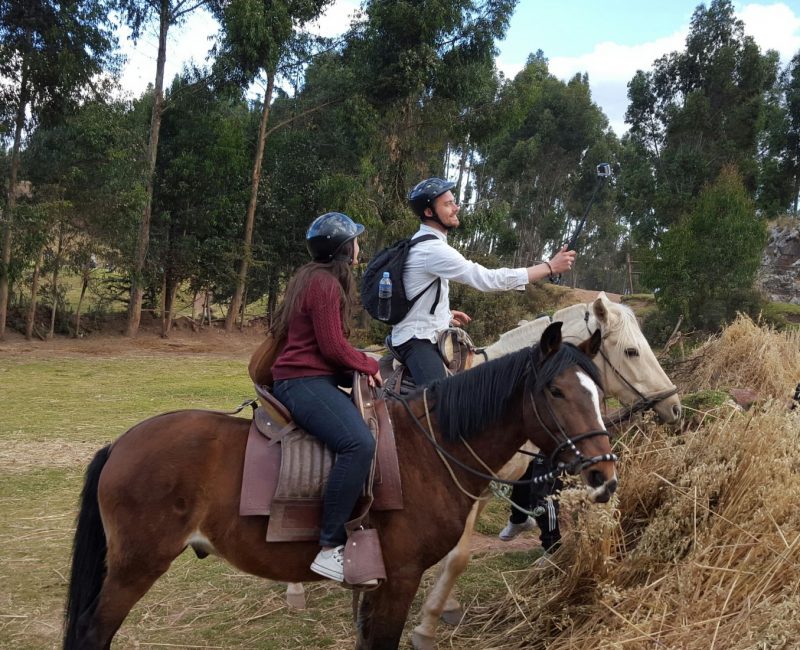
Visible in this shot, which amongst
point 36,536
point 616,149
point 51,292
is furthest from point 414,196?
point 616,149

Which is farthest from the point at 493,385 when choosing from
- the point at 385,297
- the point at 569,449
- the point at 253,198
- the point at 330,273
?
the point at 253,198

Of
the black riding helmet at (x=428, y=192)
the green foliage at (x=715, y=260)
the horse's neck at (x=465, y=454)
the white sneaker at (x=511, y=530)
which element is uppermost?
the green foliage at (x=715, y=260)

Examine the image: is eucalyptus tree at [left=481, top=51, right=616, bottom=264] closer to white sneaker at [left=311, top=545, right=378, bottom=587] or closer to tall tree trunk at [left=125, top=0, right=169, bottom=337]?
tall tree trunk at [left=125, top=0, right=169, bottom=337]

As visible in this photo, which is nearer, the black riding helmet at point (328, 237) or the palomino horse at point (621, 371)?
the black riding helmet at point (328, 237)

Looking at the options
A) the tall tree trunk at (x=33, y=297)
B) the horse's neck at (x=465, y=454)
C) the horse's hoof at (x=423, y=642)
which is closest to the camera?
the horse's neck at (x=465, y=454)

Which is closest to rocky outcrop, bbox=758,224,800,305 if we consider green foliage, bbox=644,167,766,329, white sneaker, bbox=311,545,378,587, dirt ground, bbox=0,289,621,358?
green foliage, bbox=644,167,766,329

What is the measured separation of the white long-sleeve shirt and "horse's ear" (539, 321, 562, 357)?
0.93m

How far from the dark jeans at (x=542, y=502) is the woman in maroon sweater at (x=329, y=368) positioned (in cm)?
195

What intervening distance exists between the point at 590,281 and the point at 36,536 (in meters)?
64.3

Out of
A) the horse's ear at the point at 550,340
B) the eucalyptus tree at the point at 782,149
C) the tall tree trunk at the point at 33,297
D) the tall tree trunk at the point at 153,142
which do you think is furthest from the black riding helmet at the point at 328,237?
the eucalyptus tree at the point at 782,149

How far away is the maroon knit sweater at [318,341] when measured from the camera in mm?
3178

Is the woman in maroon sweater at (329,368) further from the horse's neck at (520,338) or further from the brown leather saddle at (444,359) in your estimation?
the horse's neck at (520,338)

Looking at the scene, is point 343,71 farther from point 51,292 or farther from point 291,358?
point 291,358

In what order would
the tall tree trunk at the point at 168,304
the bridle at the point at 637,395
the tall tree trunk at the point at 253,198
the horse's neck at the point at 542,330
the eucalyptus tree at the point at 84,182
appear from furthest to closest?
A: the tall tree trunk at the point at 253,198, the tall tree trunk at the point at 168,304, the eucalyptus tree at the point at 84,182, the horse's neck at the point at 542,330, the bridle at the point at 637,395
